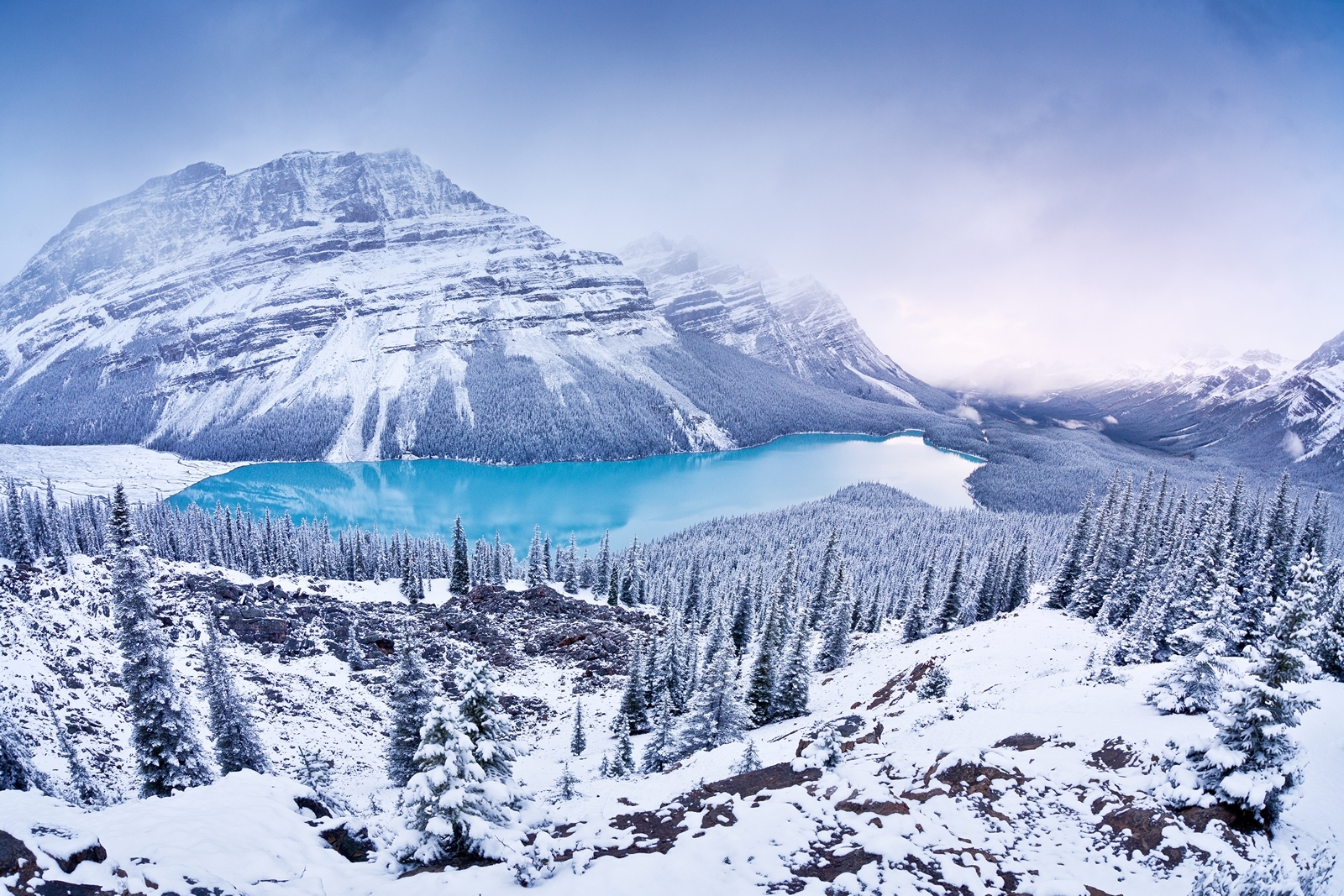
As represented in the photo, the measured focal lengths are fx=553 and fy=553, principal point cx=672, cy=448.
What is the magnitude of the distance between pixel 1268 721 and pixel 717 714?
68.6 feet

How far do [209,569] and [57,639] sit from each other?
1978 cm

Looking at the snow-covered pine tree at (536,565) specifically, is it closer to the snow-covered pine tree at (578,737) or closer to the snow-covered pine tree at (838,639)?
the snow-covered pine tree at (838,639)

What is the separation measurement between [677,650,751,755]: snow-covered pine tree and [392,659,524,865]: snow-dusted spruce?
16.0m

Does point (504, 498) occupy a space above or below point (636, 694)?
below

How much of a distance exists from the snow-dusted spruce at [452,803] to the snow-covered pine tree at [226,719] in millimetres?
15113

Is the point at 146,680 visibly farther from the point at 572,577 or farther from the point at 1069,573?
the point at 1069,573

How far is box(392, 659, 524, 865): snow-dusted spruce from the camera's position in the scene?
1062cm

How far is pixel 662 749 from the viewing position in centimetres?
2758

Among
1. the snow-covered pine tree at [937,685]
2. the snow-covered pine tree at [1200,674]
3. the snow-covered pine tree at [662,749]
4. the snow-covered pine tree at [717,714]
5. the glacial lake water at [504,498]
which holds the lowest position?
the glacial lake water at [504,498]

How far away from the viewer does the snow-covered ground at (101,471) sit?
144 meters

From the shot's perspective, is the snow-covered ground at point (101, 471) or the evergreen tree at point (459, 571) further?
the snow-covered ground at point (101, 471)

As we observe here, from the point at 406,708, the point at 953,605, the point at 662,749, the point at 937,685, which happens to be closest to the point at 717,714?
Result: the point at 662,749

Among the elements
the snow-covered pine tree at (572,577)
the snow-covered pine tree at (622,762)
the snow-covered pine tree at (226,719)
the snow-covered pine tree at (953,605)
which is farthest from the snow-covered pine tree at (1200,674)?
the snow-covered pine tree at (572,577)

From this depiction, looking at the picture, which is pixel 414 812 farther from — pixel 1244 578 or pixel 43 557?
pixel 43 557
